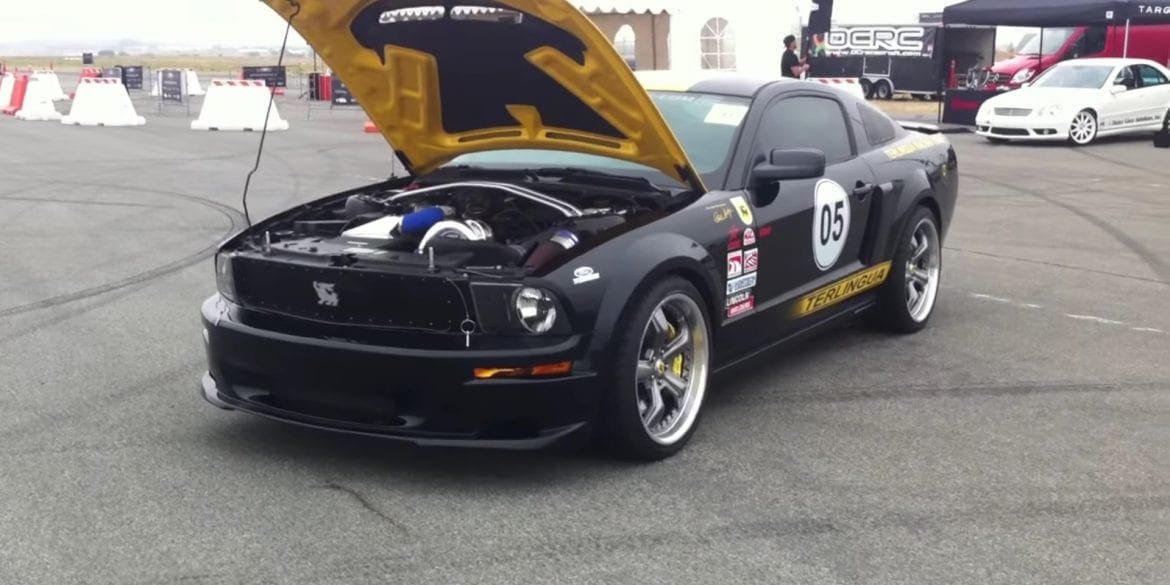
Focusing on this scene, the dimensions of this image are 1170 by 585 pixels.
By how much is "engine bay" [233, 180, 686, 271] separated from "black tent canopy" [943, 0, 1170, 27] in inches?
880

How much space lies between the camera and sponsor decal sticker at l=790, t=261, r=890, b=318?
19.5 ft

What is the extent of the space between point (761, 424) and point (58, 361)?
338cm

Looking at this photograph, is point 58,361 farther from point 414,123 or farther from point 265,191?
point 265,191

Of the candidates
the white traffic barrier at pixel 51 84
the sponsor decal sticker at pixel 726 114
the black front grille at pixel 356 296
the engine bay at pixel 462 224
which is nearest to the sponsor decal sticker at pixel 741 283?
the engine bay at pixel 462 224

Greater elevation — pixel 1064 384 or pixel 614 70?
pixel 614 70

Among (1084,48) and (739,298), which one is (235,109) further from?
(739,298)

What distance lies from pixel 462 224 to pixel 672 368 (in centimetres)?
96

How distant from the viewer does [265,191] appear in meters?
13.5

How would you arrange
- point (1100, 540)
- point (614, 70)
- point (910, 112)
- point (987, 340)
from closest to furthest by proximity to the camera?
point (1100, 540), point (614, 70), point (987, 340), point (910, 112)

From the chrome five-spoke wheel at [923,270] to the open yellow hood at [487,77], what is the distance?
2.20 meters

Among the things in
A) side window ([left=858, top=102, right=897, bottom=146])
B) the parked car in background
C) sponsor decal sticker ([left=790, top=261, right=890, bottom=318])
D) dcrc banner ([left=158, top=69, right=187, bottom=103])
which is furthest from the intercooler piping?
dcrc banner ([left=158, top=69, right=187, bottom=103])

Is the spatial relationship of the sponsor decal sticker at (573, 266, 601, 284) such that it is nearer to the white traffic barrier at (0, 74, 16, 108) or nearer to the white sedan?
the white sedan

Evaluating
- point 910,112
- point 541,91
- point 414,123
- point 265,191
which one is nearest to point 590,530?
point 541,91

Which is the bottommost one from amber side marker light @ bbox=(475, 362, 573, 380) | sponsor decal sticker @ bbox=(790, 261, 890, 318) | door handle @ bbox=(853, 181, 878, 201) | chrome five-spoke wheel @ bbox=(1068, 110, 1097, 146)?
chrome five-spoke wheel @ bbox=(1068, 110, 1097, 146)
